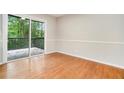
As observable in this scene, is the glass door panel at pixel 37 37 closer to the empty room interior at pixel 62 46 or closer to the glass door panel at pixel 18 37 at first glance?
the empty room interior at pixel 62 46

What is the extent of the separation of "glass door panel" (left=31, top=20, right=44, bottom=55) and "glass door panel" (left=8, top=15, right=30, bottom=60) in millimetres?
393

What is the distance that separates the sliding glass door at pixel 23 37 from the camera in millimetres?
4875

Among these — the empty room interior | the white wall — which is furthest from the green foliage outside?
the white wall

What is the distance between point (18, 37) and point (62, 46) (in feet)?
8.65

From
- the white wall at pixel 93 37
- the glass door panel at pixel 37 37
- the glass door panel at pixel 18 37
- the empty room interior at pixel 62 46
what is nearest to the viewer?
the empty room interior at pixel 62 46

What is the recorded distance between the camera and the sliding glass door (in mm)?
4875

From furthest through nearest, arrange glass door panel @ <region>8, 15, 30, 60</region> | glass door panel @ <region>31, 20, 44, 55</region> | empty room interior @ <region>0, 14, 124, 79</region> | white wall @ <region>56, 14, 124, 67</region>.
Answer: glass door panel @ <region>31, 20, 44, 55</region> < glass door panel @ <region>8, 15, 30, 60</region> < white wall @ <region>56, 14, 124, 67</region> < empty room interior @ <region>0, 14, 124, 79</region>

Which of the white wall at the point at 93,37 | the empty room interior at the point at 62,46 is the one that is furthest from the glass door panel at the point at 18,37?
the white wall at the point at 93,37

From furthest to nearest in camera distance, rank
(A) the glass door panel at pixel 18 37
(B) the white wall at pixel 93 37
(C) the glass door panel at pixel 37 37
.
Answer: (C) the glass door panel at pixel 37 37, (A) the glass door panel at pixel 18 37, (B) the white wall at pixel 93 37

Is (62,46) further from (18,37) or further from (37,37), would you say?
(18,37)

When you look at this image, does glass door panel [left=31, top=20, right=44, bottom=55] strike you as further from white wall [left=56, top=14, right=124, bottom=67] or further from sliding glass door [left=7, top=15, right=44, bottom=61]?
white wall [left=56, top=14, right=124, bottom=67]

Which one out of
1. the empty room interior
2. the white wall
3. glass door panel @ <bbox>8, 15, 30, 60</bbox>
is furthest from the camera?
glass door panel @ <bbox>8, 15, 30, 60</bbox>

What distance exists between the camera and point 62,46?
7062 millimetres
